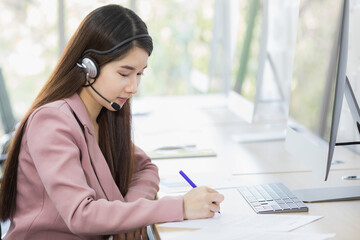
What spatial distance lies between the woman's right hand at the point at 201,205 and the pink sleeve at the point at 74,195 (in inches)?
0.7

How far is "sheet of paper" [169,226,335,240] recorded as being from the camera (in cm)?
93

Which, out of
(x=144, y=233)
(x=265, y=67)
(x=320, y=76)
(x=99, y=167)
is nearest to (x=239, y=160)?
(x=265, y=67)

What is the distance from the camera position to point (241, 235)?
0.94 meters

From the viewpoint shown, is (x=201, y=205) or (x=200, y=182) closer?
(x=201, y=205)

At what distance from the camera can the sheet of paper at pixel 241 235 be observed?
93 cm

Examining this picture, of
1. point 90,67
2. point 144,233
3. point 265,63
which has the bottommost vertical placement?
point 144,233

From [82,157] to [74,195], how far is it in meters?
0.13

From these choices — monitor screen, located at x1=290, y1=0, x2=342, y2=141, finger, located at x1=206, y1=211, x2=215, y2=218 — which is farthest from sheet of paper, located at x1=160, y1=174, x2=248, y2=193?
monitor screen, located at x1=290, y1=0, x2=342, y2=141

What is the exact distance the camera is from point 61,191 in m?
0.97

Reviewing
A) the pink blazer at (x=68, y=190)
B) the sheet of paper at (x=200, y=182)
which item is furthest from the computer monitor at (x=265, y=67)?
the pink blazer at (x=68, y=190)

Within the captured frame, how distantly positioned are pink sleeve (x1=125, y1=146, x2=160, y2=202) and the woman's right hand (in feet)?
0.75

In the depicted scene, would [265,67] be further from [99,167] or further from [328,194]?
[99,167]

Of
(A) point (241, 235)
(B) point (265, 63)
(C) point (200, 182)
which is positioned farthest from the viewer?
(B) point (265, 63)

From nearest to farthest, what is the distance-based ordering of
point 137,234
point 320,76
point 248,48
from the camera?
point 137,234 < point 248,48 < point 320,76
